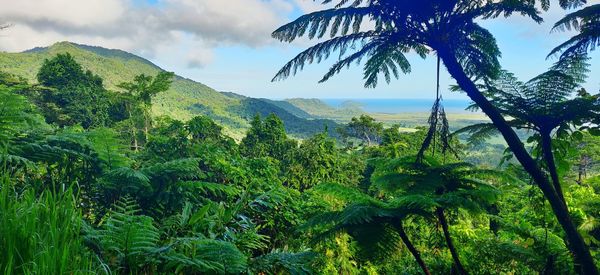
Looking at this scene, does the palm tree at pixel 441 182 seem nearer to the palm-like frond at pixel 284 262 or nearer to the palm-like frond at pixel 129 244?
the palm-like frond at pixel 284 262

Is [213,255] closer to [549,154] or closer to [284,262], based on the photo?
[284,262]

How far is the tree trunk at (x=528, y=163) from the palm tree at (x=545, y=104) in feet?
0.64

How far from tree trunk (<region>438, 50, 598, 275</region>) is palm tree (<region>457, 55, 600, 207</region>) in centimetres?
20

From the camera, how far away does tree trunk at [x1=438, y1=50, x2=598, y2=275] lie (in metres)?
3.73

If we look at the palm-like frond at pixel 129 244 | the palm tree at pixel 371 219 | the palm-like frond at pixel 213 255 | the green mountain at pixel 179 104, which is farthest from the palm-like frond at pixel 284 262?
the green mountain at pixel 179 104

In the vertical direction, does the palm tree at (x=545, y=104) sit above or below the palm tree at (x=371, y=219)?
above

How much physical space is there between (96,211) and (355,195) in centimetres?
Result: 264

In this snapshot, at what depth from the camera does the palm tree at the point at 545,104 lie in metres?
3.89

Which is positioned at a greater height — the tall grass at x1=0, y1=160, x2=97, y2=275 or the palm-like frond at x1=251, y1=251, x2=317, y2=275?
the tall grass at x1=0, y1=160, x2=97, y2=275

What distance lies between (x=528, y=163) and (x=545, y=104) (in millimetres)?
657

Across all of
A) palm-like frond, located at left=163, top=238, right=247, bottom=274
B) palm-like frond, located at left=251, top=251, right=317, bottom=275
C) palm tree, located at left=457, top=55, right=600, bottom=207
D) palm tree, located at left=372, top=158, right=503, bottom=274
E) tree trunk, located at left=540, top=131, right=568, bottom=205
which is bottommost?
palm-like frond, located at left=251, top=251, right=317, bottom=275

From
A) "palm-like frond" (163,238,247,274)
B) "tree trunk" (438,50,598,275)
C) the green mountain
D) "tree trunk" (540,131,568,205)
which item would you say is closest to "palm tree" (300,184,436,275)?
"palm-like frond" (163,238,247,274)

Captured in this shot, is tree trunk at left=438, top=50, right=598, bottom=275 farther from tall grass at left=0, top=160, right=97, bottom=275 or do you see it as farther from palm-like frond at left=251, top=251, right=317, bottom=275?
tall grass at left=0, top=160, right=97, bottom=275

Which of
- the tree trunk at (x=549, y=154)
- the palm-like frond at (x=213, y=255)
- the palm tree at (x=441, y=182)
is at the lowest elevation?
the palm-like frond at (x=213, y=255)
